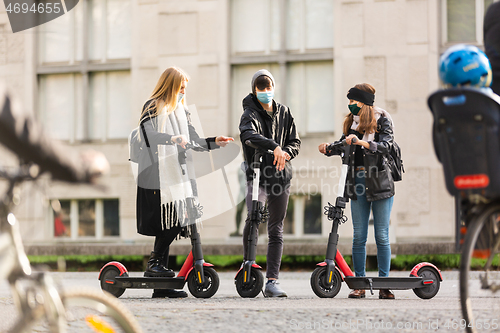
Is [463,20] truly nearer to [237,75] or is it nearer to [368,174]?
[237,75]

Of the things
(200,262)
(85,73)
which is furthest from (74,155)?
(85,73)

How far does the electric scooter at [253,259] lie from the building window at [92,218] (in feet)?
25.0

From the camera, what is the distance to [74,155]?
78.2 inches

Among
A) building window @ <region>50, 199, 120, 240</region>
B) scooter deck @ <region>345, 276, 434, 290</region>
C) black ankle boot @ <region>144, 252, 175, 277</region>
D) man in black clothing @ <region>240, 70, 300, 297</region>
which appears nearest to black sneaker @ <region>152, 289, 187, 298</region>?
black ankle boot @ <region>144, 252, 175, 277</region>

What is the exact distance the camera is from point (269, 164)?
582 centimetres

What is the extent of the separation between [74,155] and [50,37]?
479 inches

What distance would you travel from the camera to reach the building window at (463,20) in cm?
1188

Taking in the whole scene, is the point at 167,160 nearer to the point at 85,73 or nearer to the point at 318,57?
the point at 318,57

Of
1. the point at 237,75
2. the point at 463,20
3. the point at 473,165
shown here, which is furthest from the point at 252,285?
the point at 463,20

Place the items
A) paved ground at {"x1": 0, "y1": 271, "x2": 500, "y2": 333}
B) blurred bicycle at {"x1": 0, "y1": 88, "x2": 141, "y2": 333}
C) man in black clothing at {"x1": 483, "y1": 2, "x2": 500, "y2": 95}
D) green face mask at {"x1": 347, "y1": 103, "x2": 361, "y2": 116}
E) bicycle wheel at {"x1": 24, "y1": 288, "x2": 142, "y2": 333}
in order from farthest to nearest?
green face mask at {"x1": 347, "y1": 103, "x2": 361, "y2": 116}
paved ground at {"x1": 0, "y1": 271, "x2": 500, "y2": 333}
man in black clothing at {"x1": 483, "y1": 2, "x2": 500, "y2": 95}
bicycle wheel at {"x1": 24, "y1": 288, "x2": 142, "y2": 333}
blurred bicycle at {"x1": 0, "y1": 88, "x2": 141, "y2": 333}

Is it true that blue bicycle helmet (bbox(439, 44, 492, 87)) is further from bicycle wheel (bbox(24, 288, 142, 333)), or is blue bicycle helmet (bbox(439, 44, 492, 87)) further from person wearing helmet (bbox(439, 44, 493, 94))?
bicycle wheel (bbox(24, 288, 142, 333))

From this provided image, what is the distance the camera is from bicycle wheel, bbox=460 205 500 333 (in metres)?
3.00

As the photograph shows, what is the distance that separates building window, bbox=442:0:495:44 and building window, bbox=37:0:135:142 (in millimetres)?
6031

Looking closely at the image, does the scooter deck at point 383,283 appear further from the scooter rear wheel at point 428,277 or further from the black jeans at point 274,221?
the black jeans at point 274,221
